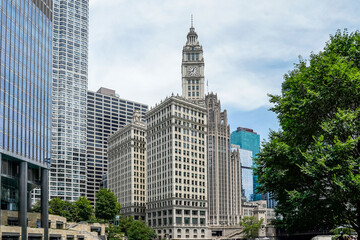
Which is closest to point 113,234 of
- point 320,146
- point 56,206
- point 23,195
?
point 56,206

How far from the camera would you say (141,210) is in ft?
609

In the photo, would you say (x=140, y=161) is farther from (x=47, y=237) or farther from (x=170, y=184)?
(x=47, y=237)

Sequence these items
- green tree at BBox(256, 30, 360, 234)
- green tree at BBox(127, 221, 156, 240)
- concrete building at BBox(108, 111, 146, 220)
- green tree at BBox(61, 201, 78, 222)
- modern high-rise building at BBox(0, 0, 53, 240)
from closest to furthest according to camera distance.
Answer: green tree at BBox(256, 30, 360, 234) < modern high-rise building at BBox(0, 0, 53, 240) < green tree at BBox(127, 221, 156, 240) < green tree at BBox(61, 201, 78, 222) < concrete building at BBox(108, 111, 146, 220)

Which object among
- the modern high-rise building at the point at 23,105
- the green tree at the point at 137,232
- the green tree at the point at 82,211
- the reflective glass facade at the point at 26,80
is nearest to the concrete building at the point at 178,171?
the green tree at the point at 137,232

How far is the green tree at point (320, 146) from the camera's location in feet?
121

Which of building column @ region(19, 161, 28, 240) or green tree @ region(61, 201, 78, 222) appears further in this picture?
green tree @ region(61, 201, 78, 222)

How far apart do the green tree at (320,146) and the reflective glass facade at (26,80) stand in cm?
4350

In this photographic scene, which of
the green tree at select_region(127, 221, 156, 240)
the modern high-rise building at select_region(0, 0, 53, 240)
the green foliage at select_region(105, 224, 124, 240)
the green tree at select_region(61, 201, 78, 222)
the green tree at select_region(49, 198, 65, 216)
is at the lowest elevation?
the green tree at select_region(127, 221, 156, 240)

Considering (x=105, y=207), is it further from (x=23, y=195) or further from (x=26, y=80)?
(x=26, y=80)

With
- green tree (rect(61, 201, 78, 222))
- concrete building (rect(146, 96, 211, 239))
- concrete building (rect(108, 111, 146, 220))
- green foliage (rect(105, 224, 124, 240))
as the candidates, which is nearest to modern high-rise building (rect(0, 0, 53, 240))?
green foliage (rect(105, 224, 124, 240))

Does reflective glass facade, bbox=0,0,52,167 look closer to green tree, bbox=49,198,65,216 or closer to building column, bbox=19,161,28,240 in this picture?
building column, bbox=19,161,28,240

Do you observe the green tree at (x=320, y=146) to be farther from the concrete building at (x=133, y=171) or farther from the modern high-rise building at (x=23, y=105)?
the concrete building at (x=133, y=171)

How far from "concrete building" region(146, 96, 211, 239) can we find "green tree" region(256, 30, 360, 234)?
383 feet

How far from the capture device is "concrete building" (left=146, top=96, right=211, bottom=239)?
16000 cm
